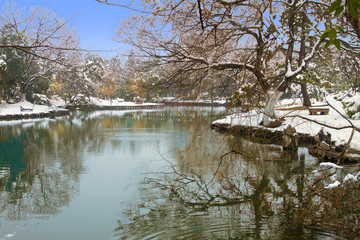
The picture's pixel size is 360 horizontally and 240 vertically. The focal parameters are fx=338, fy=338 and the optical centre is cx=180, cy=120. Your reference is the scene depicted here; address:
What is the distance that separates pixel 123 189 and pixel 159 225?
223cm

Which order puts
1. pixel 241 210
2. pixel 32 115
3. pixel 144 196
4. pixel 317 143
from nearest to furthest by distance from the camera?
pixel 241 210 < pixel 144 196 < pixel 317 143 < pixel 32 115

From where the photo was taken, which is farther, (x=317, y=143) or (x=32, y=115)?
(x=32, y=115)

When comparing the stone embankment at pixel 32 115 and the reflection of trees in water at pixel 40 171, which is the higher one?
the stone embankment at pixel 32 115

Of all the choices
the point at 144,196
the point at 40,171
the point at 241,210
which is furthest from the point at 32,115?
the point at 241,210

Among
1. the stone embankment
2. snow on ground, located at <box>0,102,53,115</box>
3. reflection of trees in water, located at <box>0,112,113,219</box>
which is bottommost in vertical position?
reflection of trees in water, located at <box>0,112,113,219</box>

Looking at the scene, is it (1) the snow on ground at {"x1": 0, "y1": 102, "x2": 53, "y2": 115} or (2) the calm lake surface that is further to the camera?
(1) the snow on ground at {"x1": 0, "y1": 102, "x2": 53, "y2": 115}

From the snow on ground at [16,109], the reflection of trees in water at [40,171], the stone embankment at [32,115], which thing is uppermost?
the snow on ground at [16,109]

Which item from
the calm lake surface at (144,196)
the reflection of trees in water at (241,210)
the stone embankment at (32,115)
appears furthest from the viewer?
the stone embankment at (32,115)

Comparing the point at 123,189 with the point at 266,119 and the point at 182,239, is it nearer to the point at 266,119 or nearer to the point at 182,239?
the point at 182,239

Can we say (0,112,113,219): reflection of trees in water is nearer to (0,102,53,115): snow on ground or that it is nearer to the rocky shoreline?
the rocky shoreline

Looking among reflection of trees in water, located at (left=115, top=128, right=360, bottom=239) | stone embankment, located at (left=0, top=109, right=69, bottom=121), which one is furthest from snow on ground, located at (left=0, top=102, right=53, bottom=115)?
reflection of trees in water, located at (left=115, top=128, right=360, bottom=239)

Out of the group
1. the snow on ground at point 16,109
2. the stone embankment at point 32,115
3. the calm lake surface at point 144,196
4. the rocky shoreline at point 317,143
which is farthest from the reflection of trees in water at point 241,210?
the snow on ground at point 16,109

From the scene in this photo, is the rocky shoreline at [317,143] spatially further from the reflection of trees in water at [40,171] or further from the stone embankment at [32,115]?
the stone embankment at [32,115]

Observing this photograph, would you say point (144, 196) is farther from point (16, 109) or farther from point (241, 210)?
point (16, 109)
